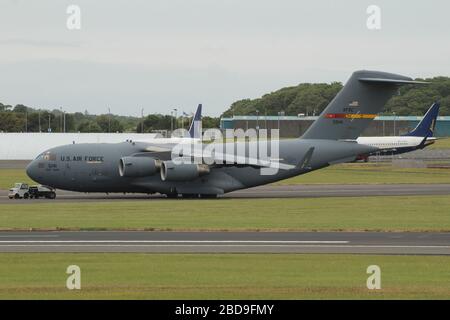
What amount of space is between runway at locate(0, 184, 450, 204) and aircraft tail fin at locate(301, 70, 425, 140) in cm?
439

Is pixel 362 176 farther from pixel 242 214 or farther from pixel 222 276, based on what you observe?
pixel 222 276

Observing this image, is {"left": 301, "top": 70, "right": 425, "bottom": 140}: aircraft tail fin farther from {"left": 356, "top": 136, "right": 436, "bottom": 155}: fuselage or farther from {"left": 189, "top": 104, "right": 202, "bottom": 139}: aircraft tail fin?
{"left": 356, "top": 136, "right": 436, "bottom": 155}: fuselage

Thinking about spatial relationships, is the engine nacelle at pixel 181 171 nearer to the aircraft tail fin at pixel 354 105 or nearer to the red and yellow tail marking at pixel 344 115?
the aircraft tail fin at pixel 354 105

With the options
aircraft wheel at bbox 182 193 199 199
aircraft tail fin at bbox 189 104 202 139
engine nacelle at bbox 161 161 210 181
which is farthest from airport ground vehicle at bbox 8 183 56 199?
aircraft tail fin at bbox 189 104 202 139

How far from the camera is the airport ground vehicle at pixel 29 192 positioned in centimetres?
6234

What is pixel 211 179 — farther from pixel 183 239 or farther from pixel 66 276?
pixel 66 276

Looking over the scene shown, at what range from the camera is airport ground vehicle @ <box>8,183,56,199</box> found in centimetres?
6234

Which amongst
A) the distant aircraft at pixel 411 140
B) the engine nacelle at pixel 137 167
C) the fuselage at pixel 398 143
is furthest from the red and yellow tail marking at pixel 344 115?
the fuselage at pixel 398 143

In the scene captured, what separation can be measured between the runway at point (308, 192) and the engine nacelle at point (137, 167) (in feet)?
8.08

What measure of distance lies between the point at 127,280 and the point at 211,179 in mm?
36994

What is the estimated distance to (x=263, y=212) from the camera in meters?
49.7

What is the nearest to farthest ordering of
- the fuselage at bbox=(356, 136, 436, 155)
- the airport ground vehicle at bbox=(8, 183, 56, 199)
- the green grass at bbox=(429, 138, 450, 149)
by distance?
A: the airport ground vehicle at bbox=(8, 183, 56, 199), the fuselage at bbox=(356, 136, 436, 155), the green grass at bbox=(429, 138, 450, 149)

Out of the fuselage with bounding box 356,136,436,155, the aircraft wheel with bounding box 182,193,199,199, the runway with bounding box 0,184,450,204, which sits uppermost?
the fuselage with bounding box 356,136,436,155

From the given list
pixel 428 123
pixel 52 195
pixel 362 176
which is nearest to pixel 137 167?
pixel 52 195
